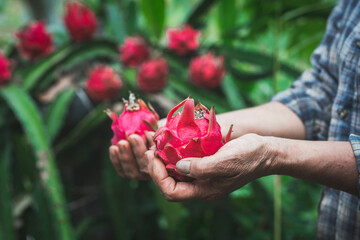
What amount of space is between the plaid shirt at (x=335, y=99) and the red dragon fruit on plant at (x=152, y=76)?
51cm

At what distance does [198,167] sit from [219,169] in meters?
0.03

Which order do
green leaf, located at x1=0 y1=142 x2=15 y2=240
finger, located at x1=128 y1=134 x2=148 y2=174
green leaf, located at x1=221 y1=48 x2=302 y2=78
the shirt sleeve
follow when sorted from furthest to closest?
green leaf, located at x1=221 y1=48 x2=302 y2=78 < green leaf, located at x1=0 y1=142 x2=15 y2=240 < the shirt sleeve < finger, located at x1=128 y1=134 x2=148 y2=174

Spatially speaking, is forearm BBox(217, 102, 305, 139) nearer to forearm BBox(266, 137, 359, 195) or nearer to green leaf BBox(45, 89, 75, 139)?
forearm BBox(266, 137, 359, 195)

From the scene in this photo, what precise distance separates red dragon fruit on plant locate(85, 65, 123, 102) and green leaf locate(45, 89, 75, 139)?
92 mm

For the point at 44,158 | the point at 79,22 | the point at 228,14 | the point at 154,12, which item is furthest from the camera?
the point at 228,14

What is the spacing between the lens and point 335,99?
699 millimetres

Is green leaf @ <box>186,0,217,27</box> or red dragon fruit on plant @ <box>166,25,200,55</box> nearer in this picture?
red dragon fruit on plant @ <box>166,25,200,55</box>

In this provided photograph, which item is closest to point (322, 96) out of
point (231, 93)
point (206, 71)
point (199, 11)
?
point (206, 71)

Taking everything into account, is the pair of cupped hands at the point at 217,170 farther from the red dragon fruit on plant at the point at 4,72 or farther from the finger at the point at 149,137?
the red dragon fruit on plant at the point at 4,72

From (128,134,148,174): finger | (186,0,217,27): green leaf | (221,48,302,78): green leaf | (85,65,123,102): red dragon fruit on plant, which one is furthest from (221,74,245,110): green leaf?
(128,134,148,174): finger

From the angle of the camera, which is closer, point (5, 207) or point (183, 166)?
point (183, 166)

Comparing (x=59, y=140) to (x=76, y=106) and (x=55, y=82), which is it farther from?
(x=55, y=82)

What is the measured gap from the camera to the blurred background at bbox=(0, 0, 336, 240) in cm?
111

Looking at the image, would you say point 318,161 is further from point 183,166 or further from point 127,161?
point 127,161
